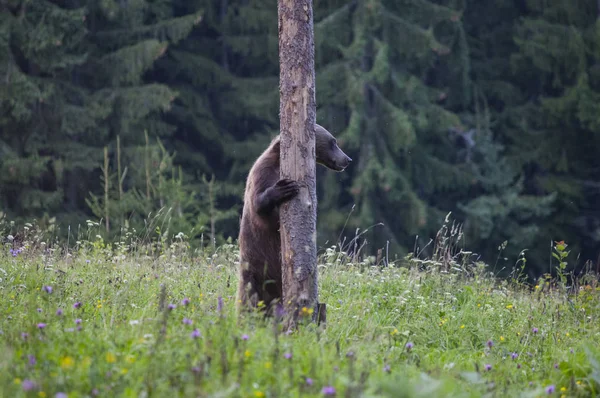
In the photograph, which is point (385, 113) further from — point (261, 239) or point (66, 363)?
point (66, 363)

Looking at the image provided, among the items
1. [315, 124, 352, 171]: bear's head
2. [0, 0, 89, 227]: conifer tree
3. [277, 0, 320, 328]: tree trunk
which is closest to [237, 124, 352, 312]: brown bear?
[277, 0, 320, 328]: tree trunk

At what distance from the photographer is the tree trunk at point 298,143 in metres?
5.94

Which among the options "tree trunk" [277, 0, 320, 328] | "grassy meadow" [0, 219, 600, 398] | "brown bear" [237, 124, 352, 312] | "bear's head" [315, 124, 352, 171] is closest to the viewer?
"grassy meadow" [0, 219, 600, 398]

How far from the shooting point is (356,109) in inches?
998

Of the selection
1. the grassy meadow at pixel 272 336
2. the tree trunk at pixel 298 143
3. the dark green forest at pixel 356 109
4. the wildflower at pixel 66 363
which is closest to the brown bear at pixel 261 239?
the grassy meadow at pixel 272 336

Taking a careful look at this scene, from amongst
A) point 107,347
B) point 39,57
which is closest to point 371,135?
point 39,57

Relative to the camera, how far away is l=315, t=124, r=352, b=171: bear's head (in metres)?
7.74

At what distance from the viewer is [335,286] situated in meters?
8.20

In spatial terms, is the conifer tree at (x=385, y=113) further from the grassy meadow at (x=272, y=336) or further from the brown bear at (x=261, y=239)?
the brown bear at (x=261, y=239)

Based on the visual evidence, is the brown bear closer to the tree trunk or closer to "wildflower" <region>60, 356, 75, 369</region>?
the tree trunk

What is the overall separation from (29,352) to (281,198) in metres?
2.45

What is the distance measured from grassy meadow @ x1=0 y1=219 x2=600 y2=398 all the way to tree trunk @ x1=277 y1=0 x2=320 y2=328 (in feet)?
1.55

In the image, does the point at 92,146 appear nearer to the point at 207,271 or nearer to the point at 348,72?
the point at 348,72

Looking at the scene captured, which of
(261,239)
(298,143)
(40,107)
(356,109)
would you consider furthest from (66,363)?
(356,109)
